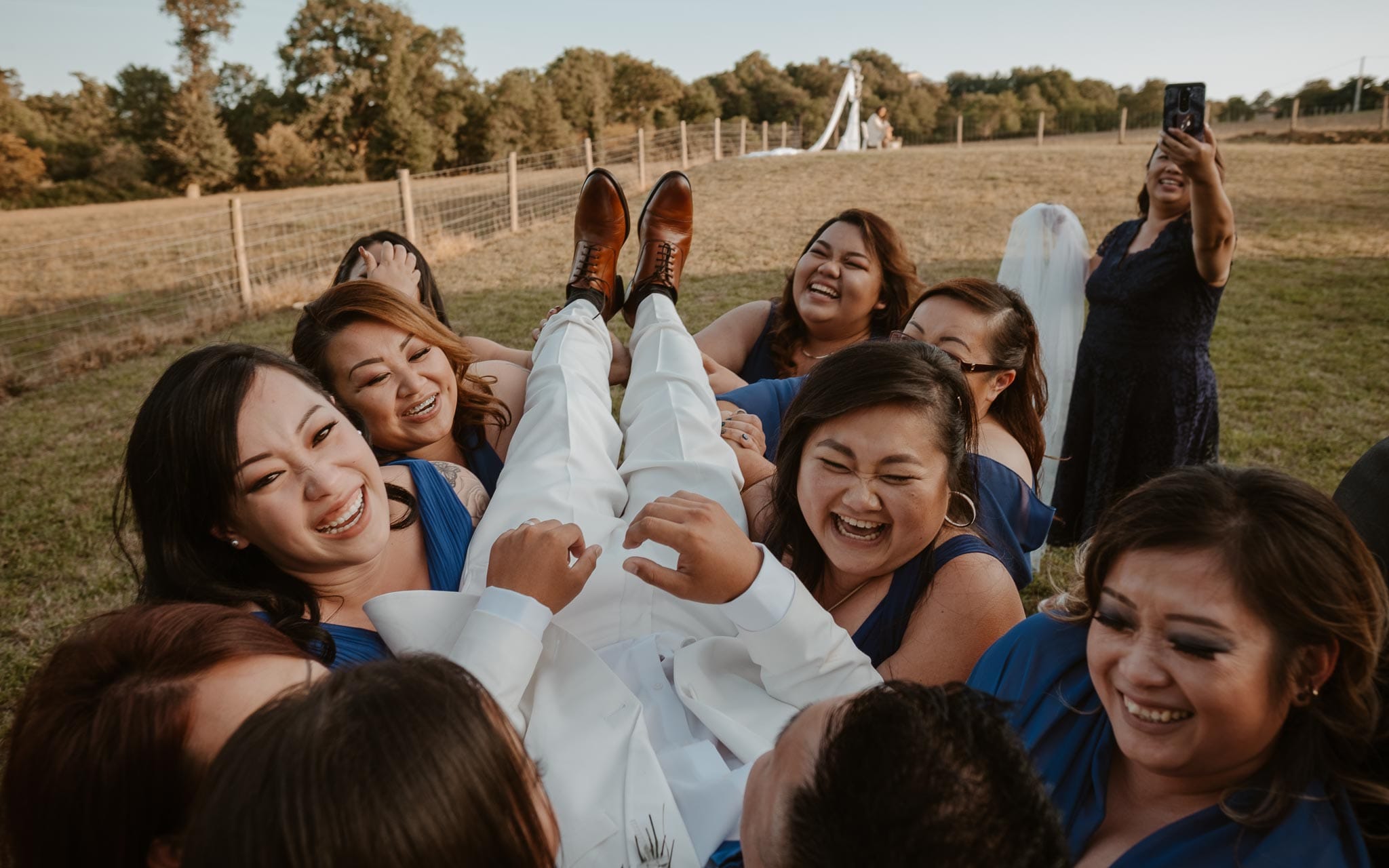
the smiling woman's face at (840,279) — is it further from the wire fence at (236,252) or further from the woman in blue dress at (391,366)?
the wire fence at (236,252)

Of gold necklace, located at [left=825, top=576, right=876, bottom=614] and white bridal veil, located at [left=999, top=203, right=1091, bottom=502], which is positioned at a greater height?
white bridal veil, located at [left=999, top=203, right=1091, bottom=502]

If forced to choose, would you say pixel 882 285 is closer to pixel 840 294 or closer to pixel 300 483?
pixel 840 294

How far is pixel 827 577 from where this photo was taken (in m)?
2.21

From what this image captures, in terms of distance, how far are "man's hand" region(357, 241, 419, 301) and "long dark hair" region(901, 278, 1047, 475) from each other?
203cm

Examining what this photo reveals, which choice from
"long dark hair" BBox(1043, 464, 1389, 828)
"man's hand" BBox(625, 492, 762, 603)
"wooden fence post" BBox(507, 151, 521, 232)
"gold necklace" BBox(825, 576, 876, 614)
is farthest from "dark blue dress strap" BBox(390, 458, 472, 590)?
"wooden fence post" BBox(507, 151, 521, 232)

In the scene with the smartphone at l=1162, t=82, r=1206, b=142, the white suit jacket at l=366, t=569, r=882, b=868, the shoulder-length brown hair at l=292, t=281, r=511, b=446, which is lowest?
the white suit jacket at l=366, t=569, r=882, b=868

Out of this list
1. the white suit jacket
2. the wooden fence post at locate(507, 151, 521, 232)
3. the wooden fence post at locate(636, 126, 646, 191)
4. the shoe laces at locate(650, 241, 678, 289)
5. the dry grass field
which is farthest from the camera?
the wooden fence post at locate(636, 126, 646, 191)

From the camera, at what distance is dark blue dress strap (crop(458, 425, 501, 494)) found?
3.00m

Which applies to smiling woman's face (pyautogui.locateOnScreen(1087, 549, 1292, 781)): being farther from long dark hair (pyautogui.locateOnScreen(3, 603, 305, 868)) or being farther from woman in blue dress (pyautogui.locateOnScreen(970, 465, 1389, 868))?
long dark hair (pyautogui.locateOnScreen(3, 603, 305, 868))

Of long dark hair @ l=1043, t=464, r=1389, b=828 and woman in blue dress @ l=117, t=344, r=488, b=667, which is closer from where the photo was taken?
long dark hair @ l=1043, t=464, r=1389, b=828

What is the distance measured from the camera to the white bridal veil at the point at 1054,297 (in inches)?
164

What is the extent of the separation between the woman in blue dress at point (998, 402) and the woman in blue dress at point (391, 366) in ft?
3.22

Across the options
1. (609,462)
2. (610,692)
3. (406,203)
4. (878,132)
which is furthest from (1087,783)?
(878,132)

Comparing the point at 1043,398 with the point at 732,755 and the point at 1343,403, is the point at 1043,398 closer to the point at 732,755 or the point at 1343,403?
the point at 732,755
